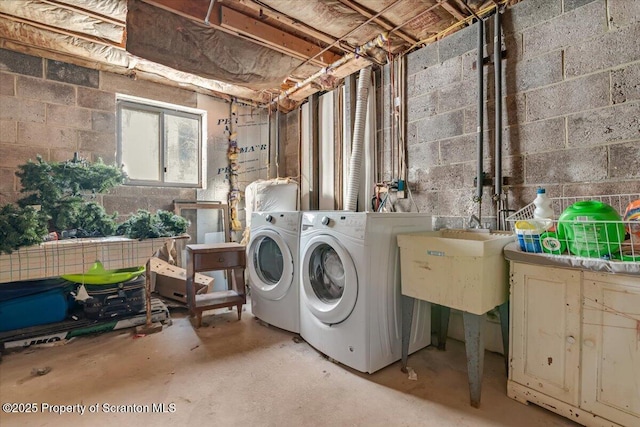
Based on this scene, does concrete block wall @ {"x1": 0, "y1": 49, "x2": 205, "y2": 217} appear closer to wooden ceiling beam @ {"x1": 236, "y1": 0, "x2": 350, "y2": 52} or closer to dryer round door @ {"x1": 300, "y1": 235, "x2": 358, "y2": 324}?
wooden ceiling beam @ {"x1": 236, "y1": 0, "x2": 350, "y2": 52}

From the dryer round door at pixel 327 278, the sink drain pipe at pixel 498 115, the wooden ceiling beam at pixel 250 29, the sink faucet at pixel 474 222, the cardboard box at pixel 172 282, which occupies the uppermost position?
the wooden ceiling beam at pixel 250 29

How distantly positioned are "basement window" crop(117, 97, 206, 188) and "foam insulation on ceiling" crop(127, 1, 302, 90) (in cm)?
124

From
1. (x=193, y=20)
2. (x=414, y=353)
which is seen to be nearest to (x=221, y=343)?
(x=414, y=353)

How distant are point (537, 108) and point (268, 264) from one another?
2.16 meters

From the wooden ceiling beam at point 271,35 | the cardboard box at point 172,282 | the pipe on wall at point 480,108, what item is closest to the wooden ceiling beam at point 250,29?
the wooden ceiling beam at point 271,35

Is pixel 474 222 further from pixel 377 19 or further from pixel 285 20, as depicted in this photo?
pixel 285 20

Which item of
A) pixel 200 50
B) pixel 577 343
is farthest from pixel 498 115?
pixel 200 50

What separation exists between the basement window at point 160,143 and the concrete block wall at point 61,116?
12cm

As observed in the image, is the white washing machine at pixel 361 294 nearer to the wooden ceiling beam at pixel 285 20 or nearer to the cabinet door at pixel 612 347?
the cabinet door at pixel 612 347

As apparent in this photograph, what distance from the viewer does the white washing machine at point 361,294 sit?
1658 millimetres

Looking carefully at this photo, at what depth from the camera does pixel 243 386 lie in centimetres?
159

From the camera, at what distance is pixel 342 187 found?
2998 millimetres

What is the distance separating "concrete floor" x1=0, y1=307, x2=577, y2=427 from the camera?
1348 millimetres

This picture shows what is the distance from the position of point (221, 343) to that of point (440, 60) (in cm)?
262
